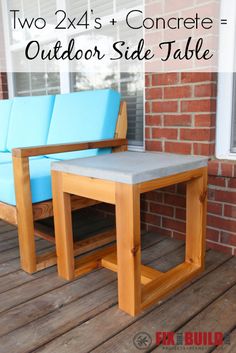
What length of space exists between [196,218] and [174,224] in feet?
1.57

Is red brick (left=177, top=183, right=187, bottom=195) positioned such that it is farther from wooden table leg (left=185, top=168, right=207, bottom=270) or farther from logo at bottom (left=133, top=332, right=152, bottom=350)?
logo at bottom (left=133, top=332, right=152, bottom=350)

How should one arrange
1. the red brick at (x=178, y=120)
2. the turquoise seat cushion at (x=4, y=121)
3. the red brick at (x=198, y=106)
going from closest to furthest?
the red brick at (x=198, y=106), the red brick at (x=178, y=120), the turquoise seat cushion at (x=4, y=121)

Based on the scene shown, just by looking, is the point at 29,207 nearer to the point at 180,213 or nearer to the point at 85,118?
the point at 85,118

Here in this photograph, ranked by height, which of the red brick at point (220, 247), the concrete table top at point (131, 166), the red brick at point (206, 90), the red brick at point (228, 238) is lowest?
the red brick at point (220, 247)

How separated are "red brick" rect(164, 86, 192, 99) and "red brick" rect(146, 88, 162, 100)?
0.15ft

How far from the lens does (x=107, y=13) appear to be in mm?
2291

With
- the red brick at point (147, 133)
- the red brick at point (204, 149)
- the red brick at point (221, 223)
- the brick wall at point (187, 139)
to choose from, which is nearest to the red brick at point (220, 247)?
the brick wall at point (187, 139)

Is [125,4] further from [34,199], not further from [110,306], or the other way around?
[110,306]

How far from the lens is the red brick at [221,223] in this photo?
1.73 meters

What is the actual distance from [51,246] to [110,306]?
0.74m

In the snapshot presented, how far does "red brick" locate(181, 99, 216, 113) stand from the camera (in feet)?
5.52

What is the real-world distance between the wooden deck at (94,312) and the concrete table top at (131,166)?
0.53 meters

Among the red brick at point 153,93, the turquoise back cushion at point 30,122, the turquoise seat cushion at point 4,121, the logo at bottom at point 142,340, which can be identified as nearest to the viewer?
the logo at bottom at point 142,340

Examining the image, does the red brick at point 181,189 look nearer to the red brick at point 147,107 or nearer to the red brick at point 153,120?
the red brick at point 153,120
